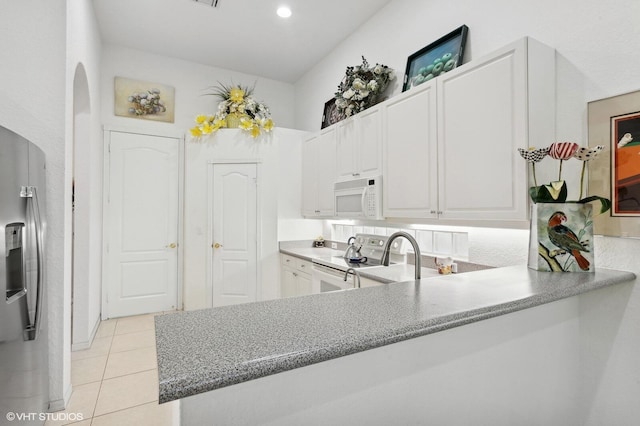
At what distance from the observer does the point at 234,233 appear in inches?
161

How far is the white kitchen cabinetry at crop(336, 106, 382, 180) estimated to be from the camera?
2.86m

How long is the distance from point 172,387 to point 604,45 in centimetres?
234

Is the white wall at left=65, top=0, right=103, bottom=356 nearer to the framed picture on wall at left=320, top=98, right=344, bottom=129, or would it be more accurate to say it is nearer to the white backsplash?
the framed picture on wall at left=320, top=98, right=344, bottom=129

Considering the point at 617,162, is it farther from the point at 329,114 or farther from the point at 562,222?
the point at 329,114

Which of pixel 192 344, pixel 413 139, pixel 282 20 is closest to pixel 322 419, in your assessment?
pixel 192 344

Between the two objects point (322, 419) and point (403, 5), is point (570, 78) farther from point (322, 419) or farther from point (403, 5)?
point (322, 419)

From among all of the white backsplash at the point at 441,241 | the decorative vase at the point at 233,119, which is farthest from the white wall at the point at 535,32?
the decorative vase at the point at 233,119

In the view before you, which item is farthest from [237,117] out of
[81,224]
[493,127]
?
[493,127]

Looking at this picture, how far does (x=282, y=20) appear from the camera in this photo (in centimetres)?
341

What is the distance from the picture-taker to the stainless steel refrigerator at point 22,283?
1466 mm

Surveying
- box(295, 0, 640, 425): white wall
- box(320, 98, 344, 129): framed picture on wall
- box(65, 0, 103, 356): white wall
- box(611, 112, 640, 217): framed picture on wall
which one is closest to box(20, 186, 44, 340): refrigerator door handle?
box(65, 0, 103, 356): white wall

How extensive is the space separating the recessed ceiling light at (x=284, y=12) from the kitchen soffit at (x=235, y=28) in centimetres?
5

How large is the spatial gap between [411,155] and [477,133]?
0.56 m

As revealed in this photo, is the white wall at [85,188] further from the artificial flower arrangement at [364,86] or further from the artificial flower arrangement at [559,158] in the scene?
the artificial flower arrangement at [559,158]
